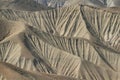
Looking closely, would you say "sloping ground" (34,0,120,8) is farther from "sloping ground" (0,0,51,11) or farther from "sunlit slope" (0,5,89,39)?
"sunlit slope" (0,5,89,39)

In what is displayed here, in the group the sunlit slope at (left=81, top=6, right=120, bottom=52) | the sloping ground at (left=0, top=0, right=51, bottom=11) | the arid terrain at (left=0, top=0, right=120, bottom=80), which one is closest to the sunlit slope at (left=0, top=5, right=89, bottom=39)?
the arid terrain at (left=0, top=0, right=120, bottom=80)

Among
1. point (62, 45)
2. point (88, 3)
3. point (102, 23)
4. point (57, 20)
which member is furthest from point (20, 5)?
point (62, 45)

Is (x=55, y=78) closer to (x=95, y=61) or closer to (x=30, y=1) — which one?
(x=95, y=61)

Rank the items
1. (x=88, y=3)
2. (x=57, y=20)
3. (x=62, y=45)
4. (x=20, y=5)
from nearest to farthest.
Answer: (x=62, y=45) → (x=57, y=20) → (x=20, y=5) → (x=88, y=3)

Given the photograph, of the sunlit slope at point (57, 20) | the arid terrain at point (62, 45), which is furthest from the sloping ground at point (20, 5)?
the sunlit slope at point (57, 20)

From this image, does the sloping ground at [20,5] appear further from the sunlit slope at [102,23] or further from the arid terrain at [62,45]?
the sunlit slope at [102,23]

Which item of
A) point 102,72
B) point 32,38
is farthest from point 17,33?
point 102,72

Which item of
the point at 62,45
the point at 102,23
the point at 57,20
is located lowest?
the point at 57,20

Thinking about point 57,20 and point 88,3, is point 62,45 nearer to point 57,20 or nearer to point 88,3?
point 57,20

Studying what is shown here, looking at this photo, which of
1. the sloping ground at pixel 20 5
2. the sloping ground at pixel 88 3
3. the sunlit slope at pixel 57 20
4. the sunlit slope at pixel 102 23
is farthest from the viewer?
the sloping ground at pixel 88 3
